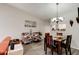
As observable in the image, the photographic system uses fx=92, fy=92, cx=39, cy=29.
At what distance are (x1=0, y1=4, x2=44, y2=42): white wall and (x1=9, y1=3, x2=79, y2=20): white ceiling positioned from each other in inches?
3.1

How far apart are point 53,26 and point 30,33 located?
0.41 metres

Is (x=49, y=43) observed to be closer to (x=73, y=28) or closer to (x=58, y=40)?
(x=58, y=40)

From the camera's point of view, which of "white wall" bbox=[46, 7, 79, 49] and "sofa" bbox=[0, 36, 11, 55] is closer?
"sofa" bbox=[0, 36, 11, 55]

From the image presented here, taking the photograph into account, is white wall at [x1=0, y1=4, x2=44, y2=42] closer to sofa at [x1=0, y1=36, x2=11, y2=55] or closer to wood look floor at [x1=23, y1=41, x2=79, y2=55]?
sofa at [x1=0, y1=36, x2=11, y2=55]

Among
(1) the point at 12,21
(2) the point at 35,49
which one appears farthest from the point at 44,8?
(2) the point at 35,49

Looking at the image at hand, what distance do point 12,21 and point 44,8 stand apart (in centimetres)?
56

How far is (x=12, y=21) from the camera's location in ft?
4.79

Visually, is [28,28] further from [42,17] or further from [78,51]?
[78,51]

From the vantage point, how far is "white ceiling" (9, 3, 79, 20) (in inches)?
55.2

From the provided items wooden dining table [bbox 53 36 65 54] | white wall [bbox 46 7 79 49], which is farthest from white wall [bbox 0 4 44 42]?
white wall [bbox 46 7 79 49]

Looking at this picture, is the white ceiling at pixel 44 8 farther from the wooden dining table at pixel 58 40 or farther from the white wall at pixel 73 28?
the wooden dining table at pixel 58 40

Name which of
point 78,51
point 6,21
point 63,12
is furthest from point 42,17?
point 78,51

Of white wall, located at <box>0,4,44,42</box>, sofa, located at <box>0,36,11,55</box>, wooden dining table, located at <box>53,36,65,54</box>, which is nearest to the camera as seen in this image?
sofa, located at <box>0,36,11,55</box>
